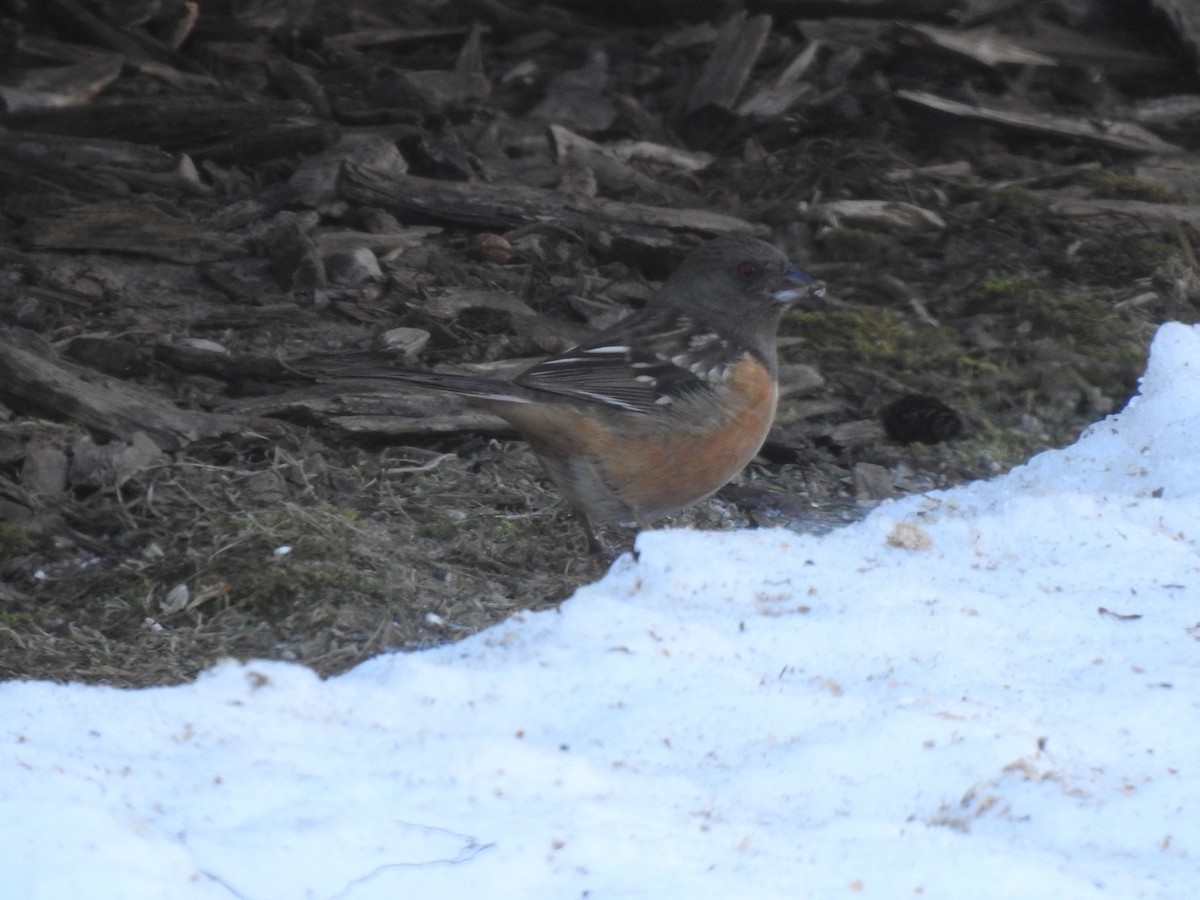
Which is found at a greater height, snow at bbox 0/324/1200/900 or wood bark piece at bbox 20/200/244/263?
snow at bbox 0/324/1200/900

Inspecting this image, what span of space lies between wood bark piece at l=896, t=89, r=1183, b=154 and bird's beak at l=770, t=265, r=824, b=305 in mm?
2137

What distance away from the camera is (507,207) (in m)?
5.51

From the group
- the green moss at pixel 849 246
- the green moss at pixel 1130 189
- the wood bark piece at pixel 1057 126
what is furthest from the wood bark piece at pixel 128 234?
the green moss at pixel 1130 189

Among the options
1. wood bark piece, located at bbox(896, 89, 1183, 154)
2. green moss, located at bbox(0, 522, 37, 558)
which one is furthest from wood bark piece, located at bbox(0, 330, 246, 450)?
wood bark piece, located at bbox(896, 89, 1183, 154)

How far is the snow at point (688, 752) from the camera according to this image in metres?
2.49

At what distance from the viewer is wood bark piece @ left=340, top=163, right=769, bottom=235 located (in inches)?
214

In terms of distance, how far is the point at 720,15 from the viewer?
7035 millimetres

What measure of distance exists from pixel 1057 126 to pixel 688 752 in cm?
440

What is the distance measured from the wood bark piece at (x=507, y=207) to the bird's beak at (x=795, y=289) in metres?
0.93

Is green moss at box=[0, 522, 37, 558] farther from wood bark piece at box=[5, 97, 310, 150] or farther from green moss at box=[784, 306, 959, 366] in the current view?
green moss at box=[784, 306, 959, 366]

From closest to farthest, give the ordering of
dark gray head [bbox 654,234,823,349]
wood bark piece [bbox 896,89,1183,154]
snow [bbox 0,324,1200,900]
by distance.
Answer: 1. snow [bbox 0,324,1200,900]
2. dark gray head [bbox 654,234,823,349]
3. wood bark piece [bbox 896,89,1183,154]

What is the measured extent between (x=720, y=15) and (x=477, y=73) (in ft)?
4.26

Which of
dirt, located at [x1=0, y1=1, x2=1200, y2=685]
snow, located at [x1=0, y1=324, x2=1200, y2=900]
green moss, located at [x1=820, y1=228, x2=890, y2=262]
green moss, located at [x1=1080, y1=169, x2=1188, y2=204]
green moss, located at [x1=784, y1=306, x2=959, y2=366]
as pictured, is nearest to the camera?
snow, located at [x1=0, y1=324, x2=1200, y2=900]

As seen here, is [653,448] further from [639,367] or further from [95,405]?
[95,405]
